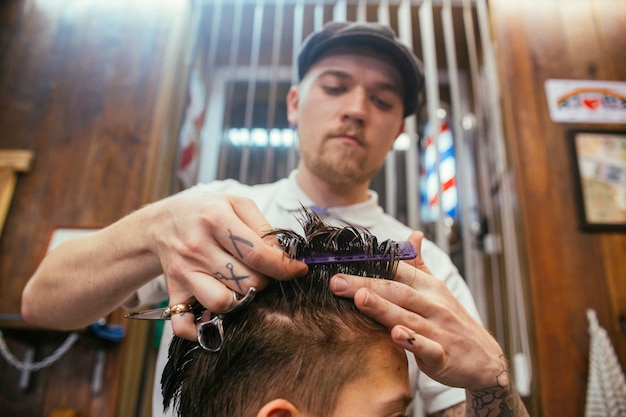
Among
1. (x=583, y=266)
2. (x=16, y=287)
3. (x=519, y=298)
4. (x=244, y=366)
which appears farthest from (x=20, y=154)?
(x=583, y=266)

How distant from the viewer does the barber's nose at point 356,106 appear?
116 cm

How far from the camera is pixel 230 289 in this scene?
61 cm

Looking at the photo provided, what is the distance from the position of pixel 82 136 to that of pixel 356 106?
1.68 meters

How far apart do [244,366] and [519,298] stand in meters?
1.68

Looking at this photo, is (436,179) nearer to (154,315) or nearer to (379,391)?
(379,391)

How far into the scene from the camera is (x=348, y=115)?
1161mm

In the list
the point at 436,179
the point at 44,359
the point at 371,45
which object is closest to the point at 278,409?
the point at 371,45

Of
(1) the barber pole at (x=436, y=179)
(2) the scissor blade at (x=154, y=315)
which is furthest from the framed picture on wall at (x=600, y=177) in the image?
(2) the scissor blade at (x=154, y=315)

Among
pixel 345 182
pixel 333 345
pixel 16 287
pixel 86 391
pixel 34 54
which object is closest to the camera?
pixel 333 345

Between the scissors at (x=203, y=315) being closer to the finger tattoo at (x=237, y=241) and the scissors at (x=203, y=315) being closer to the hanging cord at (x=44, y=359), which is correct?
the finger tattoo at (x=237, y=241)

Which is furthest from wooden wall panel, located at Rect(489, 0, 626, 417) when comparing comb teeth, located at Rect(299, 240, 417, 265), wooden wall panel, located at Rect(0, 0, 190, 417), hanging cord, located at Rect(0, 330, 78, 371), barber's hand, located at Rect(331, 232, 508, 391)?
hanging cord, located at Rect(0, 330, 78, 371)

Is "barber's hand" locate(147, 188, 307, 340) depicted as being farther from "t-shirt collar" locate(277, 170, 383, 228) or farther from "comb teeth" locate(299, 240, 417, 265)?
Result: "t-shirt collar" locate(277, 170, 383, 228)

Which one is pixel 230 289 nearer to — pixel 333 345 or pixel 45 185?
pixel 333 345

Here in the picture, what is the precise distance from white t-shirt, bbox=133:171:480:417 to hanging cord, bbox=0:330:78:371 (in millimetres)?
894
